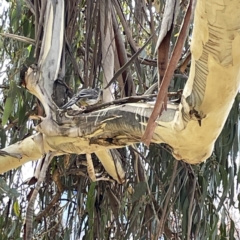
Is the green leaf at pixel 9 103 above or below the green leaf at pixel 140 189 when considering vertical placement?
above

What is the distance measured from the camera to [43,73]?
75 centimetres

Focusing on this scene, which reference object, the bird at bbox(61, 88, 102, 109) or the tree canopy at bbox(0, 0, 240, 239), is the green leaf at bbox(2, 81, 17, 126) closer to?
the tree canopy at bbox(0, 0, 240, 239)

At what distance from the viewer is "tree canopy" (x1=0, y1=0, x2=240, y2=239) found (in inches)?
17.2

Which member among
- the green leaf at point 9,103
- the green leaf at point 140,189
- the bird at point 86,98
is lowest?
the green leaf at point 140,189

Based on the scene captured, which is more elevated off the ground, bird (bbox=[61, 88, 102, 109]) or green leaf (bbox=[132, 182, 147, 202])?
bird (bbox=[61, 88, 102, 109])

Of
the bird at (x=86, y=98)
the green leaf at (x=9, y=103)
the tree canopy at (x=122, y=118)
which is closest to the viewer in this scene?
the tree canopy at (x=122, y=118)

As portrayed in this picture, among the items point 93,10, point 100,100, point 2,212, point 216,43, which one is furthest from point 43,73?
point 2,212

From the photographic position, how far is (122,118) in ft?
2.02

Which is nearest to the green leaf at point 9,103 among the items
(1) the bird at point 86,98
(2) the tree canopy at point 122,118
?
(2) the tree canopy at point 122,118

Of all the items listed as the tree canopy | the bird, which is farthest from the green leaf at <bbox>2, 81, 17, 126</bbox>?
the bird

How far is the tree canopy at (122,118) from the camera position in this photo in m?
0.44

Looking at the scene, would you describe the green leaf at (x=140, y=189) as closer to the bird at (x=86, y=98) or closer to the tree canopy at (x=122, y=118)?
the tree canopy at (x=122, y=118)

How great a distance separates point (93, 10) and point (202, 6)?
0.53 metres

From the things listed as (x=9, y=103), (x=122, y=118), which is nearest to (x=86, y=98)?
(x=122, y=118)
